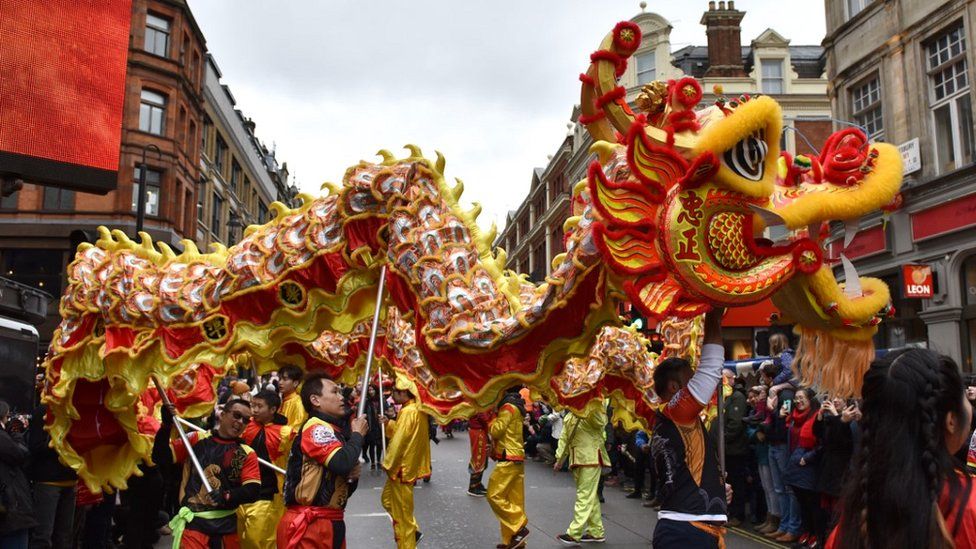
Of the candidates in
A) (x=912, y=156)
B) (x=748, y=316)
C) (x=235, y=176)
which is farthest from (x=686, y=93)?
(x=235, y=176)

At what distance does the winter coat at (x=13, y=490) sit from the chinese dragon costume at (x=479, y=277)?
893 mm

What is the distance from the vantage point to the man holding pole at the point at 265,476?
6.21 metres

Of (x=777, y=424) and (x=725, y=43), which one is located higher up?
(x=725, y=43)

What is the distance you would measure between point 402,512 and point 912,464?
5.48 meters

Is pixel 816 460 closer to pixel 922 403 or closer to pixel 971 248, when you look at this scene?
pixel 922 403

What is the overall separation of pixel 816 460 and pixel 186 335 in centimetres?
608

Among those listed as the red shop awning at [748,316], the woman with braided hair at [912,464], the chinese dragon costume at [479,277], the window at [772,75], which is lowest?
the woman with braided hair at [912,464]

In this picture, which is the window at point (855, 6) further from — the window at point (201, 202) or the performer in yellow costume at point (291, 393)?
the window at point (201, 202)

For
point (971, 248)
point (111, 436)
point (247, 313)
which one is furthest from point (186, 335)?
point (971, 248)

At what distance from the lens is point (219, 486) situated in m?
5.36

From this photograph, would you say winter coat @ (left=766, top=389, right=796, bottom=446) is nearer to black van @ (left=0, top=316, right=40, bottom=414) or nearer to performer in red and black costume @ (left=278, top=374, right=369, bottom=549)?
performer in red and black costume @ (left=278, top=374, right=369, bottom=549)

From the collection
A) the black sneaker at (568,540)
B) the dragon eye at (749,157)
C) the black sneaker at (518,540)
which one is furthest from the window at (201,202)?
the dragon eye at (749,157)

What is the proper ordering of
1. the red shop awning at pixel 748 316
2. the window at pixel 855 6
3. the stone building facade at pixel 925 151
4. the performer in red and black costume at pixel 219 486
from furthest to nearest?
the red shop awning at pixel 748 316, the window at pixel 855 6, the stone building facade at pixel 925 151, the performer in red and black costume at pixel 219 486

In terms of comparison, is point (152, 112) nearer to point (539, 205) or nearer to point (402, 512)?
point (402, 512)
